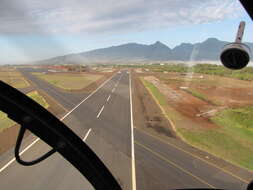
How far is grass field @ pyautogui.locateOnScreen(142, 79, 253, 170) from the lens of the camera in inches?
331

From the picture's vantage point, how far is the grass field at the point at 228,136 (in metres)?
8.41

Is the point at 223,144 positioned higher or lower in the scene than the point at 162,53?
lower

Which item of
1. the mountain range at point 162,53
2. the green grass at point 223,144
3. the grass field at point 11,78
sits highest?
the mountain range at point 162,53

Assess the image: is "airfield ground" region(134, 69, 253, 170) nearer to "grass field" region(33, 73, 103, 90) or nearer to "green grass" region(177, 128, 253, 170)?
"green grass" region(177, 128, 253, 170)

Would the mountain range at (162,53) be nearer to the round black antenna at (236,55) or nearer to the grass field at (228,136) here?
the round black antenna at (236,55)

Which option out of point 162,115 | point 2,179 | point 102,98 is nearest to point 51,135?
point 2,179

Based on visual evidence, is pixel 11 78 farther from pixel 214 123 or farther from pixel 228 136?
pixel 214 123

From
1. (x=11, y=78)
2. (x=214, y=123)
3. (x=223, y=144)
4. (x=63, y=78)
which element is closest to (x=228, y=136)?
(x=223, y=144)

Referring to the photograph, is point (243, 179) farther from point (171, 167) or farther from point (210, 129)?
point (210, 129)

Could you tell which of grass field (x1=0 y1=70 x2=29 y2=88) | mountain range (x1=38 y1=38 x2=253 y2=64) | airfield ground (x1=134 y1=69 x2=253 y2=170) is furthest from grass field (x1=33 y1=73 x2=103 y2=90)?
airfield ground (x1=134 y1=69 x2=253 y2=170)

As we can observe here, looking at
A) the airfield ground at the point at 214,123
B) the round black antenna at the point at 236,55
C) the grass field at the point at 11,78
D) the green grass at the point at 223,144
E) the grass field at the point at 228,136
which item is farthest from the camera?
the airfield ground at the point at 214,123

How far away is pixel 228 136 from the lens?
1023cm

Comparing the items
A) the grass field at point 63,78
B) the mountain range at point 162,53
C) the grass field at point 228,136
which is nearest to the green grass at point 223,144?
the grass field at point 228,136

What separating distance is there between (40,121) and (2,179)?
18.7ft
